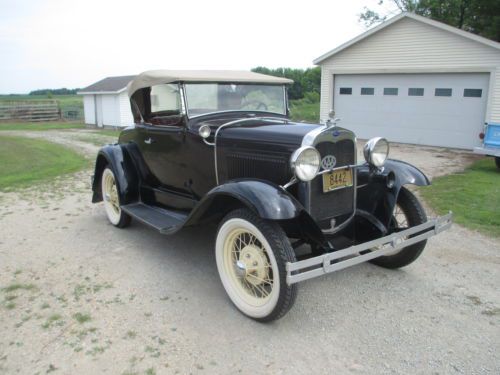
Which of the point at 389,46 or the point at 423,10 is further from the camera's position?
the point at 423,10

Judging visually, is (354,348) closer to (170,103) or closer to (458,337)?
(458,337)

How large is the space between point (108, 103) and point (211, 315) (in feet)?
74.0

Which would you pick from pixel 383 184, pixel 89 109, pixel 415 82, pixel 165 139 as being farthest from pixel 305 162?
pixel 89 109

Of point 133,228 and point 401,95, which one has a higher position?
point 401,95

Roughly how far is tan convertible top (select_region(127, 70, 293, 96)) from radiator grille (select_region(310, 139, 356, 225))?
151 centimetres

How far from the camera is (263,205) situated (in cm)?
305

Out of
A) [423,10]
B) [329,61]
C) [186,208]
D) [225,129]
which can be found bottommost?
[186,208]

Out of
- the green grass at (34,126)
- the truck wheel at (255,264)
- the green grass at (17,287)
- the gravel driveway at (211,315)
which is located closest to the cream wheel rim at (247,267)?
the truck wheel at (255,264)

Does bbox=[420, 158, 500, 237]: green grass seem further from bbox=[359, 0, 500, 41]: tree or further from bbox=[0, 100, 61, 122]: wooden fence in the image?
bbox=[0, 100, 61, 122]: wooden fence

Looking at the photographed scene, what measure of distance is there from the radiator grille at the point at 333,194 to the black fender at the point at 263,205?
0.27 m

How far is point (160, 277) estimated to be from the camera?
4070mm

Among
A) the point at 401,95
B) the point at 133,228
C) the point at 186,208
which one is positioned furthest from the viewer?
the point at 401,95

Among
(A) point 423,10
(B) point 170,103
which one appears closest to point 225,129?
(B) point 170,103

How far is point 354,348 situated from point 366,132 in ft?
43.2
